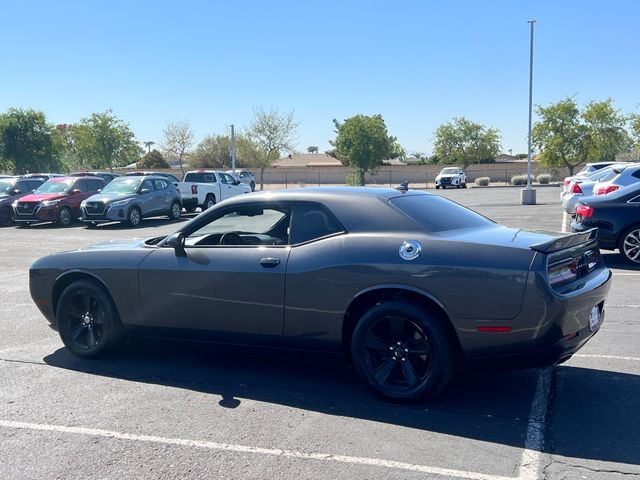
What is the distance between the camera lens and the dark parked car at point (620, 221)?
36.3 feet

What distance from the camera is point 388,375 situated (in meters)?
5.03

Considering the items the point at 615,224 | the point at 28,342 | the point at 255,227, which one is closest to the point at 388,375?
the point at 255,227

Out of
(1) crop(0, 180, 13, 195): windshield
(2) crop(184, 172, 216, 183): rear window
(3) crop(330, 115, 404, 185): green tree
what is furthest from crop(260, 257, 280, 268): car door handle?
(3) crop(330, 115, 404, 185): green tree

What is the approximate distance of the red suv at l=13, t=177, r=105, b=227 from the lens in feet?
71.8

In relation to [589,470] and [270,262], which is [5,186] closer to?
[270,262]

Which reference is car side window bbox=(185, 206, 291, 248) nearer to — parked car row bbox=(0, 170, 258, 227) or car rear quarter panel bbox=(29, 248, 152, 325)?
car rear quarter panel bbox=(29, 248, 152, 325)

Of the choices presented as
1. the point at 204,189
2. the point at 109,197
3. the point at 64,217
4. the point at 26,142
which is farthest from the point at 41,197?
the point at 26,142

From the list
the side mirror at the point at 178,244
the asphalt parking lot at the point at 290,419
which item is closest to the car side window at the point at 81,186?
the asphalt parking lot at the point at 290,419

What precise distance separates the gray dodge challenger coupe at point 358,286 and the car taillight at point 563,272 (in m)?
0.01

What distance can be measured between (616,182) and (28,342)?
40.3 feet

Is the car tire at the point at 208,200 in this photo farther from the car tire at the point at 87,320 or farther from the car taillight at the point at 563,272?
the car taillight at the point at 563,272

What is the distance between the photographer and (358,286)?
503 centimetres

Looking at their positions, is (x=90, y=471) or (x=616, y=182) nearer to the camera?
(x=90, y=471)

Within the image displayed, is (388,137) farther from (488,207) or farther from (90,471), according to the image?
(90,471)
